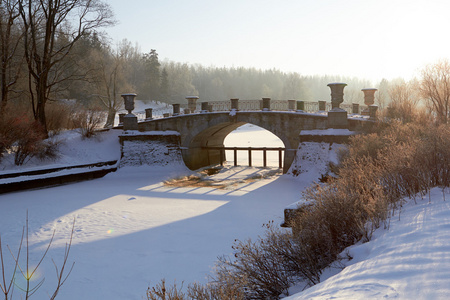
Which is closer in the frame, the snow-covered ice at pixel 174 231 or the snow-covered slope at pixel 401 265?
the snow-covered slope at pixel 401 265

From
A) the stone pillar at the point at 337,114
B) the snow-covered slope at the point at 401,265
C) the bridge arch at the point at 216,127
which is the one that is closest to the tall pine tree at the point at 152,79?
the bridge arch at the point at 216,127

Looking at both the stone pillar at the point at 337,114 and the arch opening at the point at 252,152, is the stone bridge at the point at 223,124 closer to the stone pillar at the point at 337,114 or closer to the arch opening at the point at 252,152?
the stone pillar at the point at 337,114

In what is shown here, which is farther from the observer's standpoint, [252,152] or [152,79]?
[152,79]

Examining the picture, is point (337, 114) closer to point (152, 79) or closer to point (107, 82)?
point (107, 82)

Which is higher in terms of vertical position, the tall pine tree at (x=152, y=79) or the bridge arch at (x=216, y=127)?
the tall pine tree at (x=152, y=79)

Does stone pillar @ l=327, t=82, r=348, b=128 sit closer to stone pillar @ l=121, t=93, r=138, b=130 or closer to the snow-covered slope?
stone pillar @ l=121, t=93, r=138, b=130

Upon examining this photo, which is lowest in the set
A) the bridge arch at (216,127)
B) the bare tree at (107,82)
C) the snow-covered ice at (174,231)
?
the snow-covered ice at (174,231)

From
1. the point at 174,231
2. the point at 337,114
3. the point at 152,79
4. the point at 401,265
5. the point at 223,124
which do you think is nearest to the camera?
the point at 401,265

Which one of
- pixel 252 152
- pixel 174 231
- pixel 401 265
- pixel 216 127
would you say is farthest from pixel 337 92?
pixel 252 152

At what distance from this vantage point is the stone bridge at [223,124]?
2165 centimetres

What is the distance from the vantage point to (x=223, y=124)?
1026 inches

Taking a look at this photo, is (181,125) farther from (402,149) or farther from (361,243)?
(361,243)

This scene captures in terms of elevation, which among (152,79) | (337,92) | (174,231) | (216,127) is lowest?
(174,231)

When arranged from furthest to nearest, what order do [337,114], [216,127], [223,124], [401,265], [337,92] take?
[216,127], [223,124], [337,114], [337,92], [401,265]
